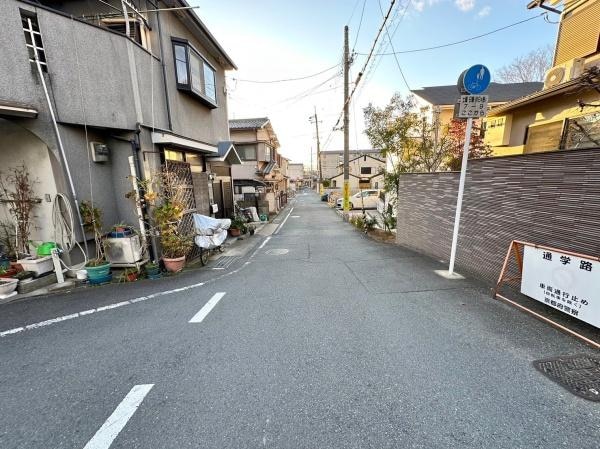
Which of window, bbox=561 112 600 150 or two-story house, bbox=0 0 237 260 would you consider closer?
two-story house, bbox=0 0 237 260

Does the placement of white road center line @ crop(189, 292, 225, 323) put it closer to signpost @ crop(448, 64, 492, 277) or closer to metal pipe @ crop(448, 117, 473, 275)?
metal pipe @ crop(448, 117, 473, 275)

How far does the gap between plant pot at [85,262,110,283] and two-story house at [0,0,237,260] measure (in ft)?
2.78

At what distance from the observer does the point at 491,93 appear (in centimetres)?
1738

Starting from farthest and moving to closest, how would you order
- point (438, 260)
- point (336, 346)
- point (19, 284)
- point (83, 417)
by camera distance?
1. point (438, 260)
2. point (19, 284)
3. point (336, 346)
4. point (83, 417)

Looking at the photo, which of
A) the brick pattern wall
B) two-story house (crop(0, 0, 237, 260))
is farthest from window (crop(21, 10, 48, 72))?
the brick pattern wall

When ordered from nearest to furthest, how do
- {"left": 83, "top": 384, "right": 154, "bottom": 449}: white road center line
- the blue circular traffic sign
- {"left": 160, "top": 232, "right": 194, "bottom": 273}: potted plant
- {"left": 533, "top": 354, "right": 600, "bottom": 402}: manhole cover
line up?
1. {"left": 83, "top": 384, "right": 154, "bottom": 449}: white road center line
2. {"left": 533, "top": 354, "right": 600, "bottom": 402}: manhole cover
3. the blue circular traffic sign
4. {"left": 160, "top": 232, "right": 194, "bottom": 273}: potted plant

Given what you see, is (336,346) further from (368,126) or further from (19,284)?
(368,126)

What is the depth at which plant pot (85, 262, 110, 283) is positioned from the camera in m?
5.33

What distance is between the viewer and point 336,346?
3.05 meters

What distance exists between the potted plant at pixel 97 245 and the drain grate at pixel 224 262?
2427mm

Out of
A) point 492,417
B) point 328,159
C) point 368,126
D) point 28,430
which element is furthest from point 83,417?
point 328,159

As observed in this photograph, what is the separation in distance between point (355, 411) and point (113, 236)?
6.38 m

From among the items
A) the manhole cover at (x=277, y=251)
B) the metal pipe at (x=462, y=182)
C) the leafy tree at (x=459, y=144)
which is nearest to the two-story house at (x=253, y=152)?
the manhole cover at (x=277, y=251)

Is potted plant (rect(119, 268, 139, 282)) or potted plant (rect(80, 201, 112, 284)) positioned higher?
potted plant (rect(80, 201, 112, 284))
